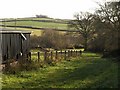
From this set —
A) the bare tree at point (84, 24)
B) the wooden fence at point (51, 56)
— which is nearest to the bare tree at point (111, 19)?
the wooden fence at point (51, 56)

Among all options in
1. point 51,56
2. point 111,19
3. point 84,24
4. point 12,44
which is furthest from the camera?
point 84,24

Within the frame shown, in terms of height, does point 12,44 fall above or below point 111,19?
below

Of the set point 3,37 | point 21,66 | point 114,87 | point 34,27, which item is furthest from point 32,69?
point 34,27

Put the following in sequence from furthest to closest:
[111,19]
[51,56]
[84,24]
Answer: [84,24] < [111,19] < [51,56]

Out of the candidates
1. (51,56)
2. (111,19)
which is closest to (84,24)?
(111,19)

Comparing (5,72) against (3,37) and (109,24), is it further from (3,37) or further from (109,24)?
(109,24)

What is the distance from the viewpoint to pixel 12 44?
73.8 feet

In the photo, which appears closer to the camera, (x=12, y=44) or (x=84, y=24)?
(x=12, y=44)

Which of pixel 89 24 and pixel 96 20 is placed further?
pixel 89 24

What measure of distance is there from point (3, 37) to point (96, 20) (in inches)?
947

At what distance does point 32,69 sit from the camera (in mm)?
18344

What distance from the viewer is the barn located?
2078 cm

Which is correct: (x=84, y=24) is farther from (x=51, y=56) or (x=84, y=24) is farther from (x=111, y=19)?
(x=51, y=56)

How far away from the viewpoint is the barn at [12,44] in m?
20.8
